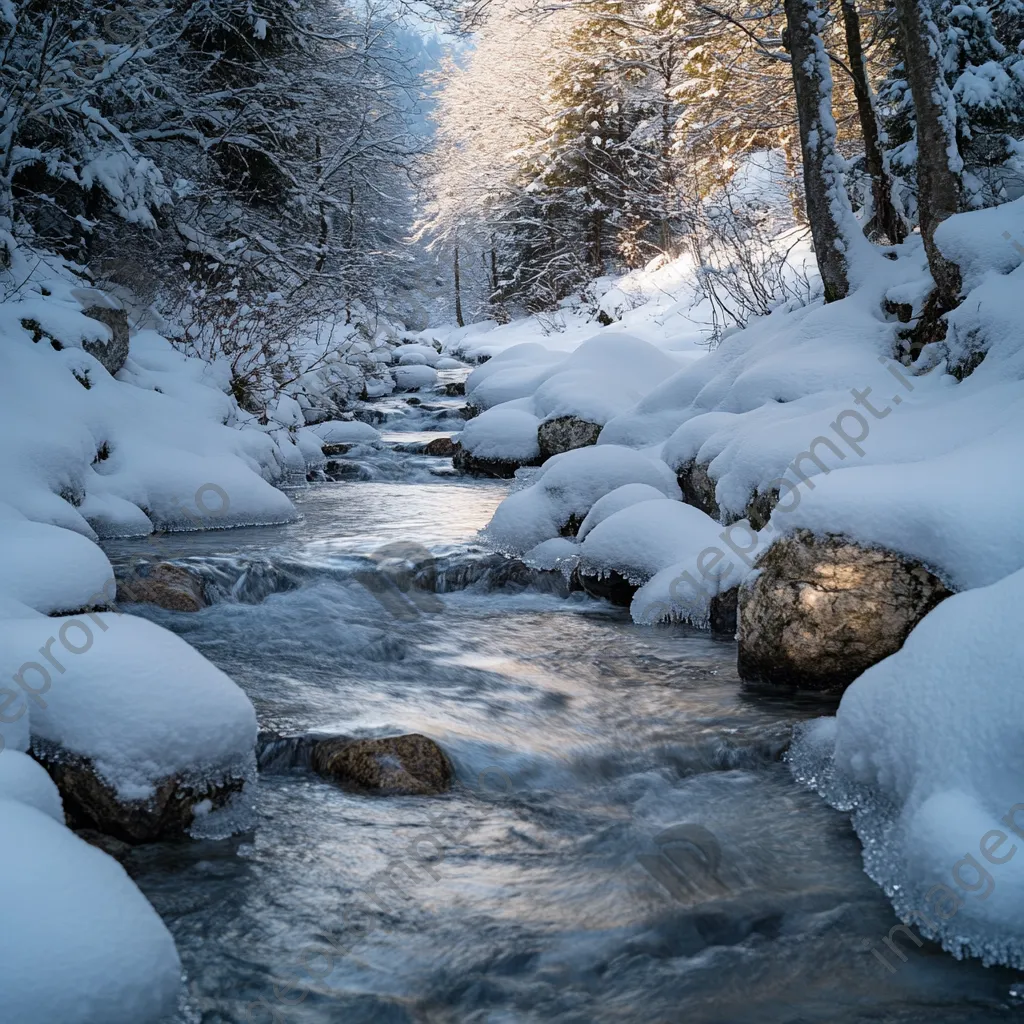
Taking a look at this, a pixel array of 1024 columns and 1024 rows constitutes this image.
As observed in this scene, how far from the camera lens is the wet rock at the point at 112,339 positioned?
8234 millimetres

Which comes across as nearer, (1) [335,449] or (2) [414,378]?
(1) [335,449]

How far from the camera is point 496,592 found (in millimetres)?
6570

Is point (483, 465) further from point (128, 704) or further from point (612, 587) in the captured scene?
point (128, 704)

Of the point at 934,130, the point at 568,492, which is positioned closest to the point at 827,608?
the point at 568,492

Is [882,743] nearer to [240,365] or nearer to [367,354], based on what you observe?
[240,365]

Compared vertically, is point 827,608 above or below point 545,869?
above

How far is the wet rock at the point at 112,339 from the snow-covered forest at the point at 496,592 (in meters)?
0.08

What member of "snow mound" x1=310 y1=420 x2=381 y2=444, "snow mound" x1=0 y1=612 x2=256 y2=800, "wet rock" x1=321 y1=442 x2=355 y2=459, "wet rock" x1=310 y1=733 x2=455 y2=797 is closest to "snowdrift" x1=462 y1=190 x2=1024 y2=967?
"wet rock" x1=310 y1=733 x2=455 y2=797

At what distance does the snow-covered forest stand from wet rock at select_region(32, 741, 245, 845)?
10mm

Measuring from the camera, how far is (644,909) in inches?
110

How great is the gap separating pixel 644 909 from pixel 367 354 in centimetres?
1525

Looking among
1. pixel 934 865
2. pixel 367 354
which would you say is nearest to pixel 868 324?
pixel 934 865

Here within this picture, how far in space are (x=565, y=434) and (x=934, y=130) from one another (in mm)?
4762

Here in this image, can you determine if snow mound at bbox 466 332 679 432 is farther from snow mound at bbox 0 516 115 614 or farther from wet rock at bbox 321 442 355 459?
snow mound at bbox 0 516 115 614
